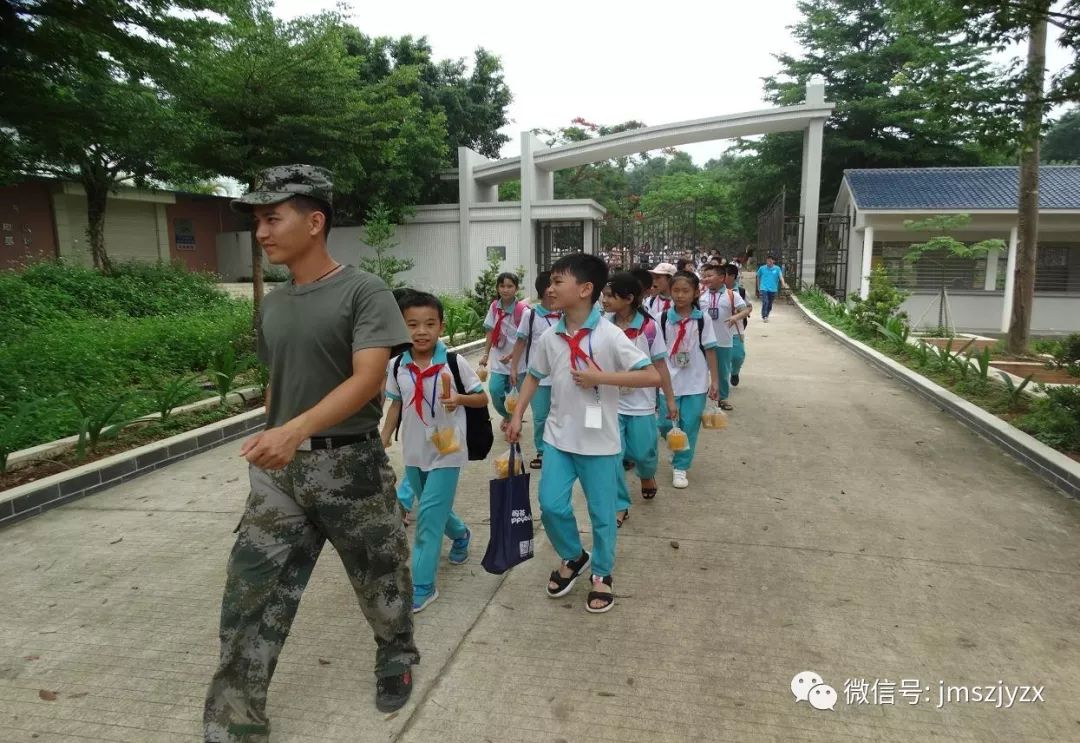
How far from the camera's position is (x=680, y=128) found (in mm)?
20750

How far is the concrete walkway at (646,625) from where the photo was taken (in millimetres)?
2535

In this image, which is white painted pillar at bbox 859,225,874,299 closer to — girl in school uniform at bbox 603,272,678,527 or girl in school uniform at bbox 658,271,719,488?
girl in school uniform at bbox 658,271,719,488

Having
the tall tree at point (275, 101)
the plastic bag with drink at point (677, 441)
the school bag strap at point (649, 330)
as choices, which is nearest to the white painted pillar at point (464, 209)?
the tall tree at point (275, 101)

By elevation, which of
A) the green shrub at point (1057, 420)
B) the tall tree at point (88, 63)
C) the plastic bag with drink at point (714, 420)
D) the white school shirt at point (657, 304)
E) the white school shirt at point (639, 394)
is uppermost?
the tall tree at point (88, 63)

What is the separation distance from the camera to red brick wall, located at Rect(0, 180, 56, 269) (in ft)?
60.6

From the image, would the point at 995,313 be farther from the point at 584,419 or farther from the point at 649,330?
the point at 584,419

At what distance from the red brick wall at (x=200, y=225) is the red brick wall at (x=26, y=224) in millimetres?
4097

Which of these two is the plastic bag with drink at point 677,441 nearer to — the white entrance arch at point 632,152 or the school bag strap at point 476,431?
the school bag strap at point 476,431

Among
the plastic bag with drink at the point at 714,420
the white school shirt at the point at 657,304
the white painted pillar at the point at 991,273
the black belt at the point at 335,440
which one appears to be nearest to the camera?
the black belt at the point at 335,440

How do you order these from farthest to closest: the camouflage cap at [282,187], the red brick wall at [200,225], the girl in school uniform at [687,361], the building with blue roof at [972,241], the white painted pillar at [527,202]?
the red brick wall at [200,225] → the white painted pillar at [527,202] → the building with blue roof at [972,241] → the girl in school uniform at [687,361] → the camouflage cap at [282,187]

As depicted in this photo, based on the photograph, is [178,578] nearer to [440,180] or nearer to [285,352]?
[285,352]

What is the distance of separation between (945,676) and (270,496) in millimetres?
2594

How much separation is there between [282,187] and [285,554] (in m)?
1.17

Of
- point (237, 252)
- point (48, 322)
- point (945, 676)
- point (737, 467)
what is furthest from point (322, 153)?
point (237, 252)
